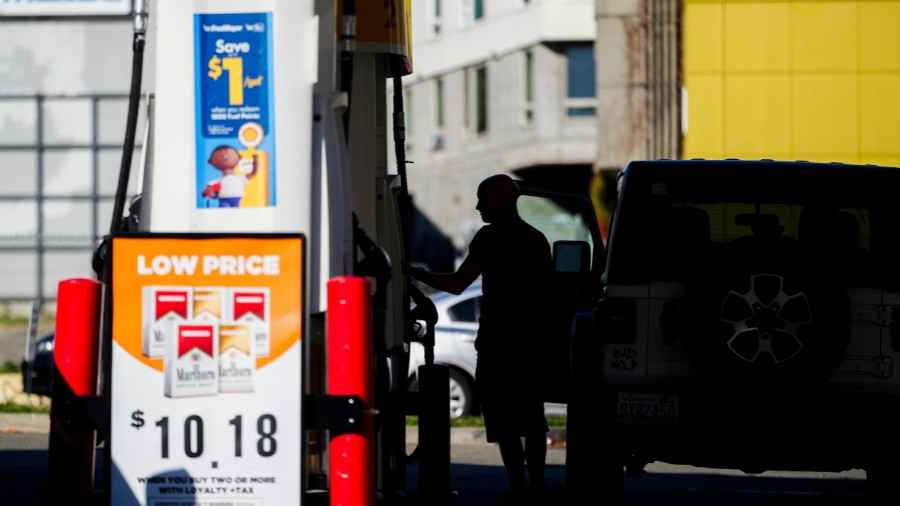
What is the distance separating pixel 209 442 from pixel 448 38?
1597 inches

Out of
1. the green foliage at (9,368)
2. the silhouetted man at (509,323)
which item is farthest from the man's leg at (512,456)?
the green foliage at (9,368)

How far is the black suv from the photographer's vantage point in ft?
24.6

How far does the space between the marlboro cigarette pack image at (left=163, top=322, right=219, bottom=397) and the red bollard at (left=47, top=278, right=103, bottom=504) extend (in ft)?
1.08

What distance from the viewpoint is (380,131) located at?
7.65m

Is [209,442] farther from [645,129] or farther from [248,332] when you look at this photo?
[645,129]

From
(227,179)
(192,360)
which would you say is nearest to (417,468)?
(227,179)

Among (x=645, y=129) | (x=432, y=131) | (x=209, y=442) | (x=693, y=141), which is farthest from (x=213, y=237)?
(x=432, y=131)

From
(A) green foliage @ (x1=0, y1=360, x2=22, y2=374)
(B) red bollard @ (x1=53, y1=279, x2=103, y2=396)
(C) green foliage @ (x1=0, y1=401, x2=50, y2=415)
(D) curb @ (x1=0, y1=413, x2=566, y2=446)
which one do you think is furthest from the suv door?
(A) green foliage @ (x1=0, y1=360, x2=22, y2=374)

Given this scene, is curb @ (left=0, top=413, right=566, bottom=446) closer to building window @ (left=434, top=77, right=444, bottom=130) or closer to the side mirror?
the side mirror

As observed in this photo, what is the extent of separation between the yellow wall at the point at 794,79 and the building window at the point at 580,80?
12607 millimetres

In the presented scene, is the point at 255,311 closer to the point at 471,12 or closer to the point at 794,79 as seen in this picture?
the point at 794,79

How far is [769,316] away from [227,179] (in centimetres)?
270

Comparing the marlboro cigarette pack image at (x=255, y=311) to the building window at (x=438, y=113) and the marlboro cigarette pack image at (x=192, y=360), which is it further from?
the building window at (x=438, y=113)

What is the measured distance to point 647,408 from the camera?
7934mm
